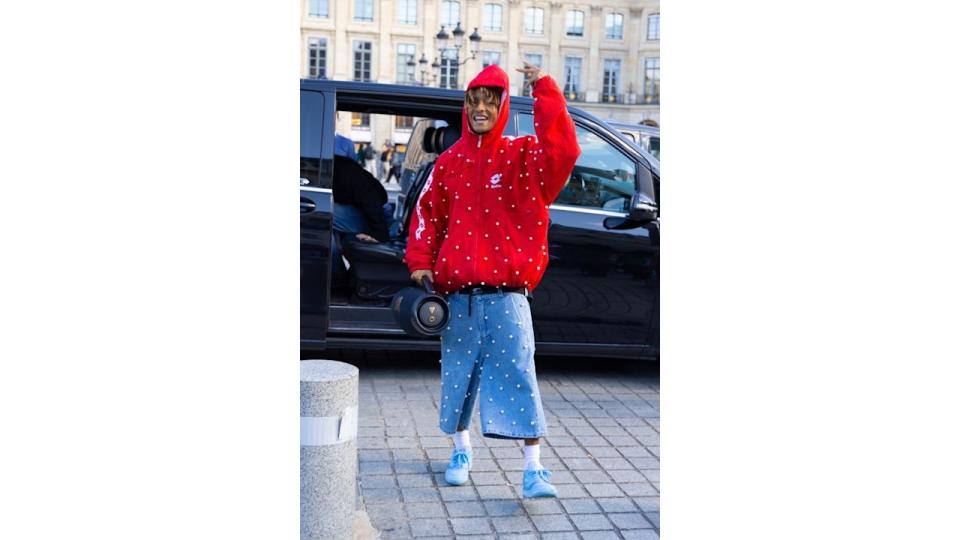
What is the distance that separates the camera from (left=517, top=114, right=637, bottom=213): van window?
19.5ft

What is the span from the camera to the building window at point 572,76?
63.1 metres

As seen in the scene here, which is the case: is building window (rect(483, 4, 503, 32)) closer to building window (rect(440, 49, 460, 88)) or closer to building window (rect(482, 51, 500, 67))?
building window (rect(482, 51, 500, 67))

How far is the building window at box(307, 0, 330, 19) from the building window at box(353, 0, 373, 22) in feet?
5.77

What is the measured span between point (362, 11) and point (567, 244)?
56998mm

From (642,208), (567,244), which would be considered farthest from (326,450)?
(642,208)

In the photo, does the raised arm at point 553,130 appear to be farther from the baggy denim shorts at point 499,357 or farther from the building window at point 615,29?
the building window at point 615,29

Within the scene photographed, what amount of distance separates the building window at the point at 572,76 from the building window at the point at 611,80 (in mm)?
1868

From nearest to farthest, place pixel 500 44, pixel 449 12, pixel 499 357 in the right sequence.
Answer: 1. pixel 499 357
2. pixel 449 12
3. pixel 500 44

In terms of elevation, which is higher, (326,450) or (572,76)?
(572,76)

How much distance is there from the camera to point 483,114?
3.77 metres

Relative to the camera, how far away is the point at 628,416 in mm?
5410

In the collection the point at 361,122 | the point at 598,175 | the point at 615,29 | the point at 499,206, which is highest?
the point at 615,29

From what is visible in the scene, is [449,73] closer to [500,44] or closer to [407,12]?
[500,44]

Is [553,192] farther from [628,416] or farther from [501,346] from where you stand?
[628,416]
